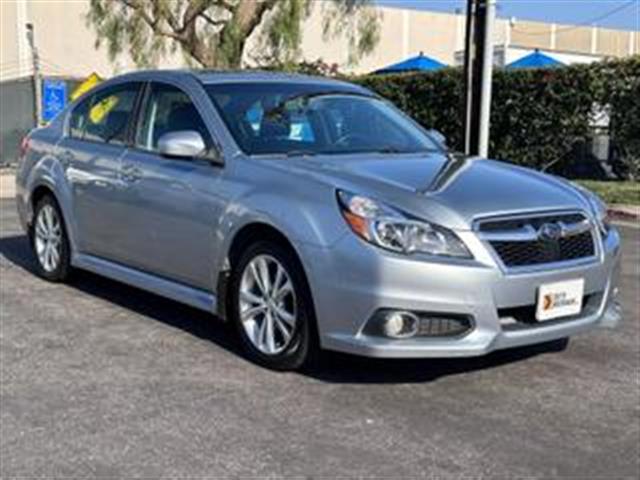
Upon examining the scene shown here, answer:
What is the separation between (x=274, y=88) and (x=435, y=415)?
8.19 feet

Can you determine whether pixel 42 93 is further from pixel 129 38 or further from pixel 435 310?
pixel 435 310

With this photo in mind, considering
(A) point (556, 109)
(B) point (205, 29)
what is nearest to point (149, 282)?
(A) point (556, 109)

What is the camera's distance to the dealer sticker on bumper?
507 cm

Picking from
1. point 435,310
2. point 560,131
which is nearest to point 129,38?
point 560,131

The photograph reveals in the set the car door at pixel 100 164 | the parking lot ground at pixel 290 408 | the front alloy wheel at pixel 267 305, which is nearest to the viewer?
the parking lot ground at pixel 290 408

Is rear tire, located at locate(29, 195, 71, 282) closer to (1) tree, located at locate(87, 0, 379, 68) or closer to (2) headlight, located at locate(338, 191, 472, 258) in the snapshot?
(2) headlight, located at locate(338, 191, 472, 258)

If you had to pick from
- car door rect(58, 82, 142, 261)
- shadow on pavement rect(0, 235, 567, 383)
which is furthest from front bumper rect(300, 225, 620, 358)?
car door rect(58, 82, 142, 261)

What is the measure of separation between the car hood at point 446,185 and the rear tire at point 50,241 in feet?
8.12

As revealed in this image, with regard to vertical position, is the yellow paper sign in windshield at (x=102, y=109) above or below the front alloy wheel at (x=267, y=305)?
above

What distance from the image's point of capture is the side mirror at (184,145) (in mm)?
5914

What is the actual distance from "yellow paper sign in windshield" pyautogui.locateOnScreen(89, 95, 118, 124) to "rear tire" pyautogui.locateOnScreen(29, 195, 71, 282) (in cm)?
70

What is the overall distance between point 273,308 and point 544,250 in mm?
1404

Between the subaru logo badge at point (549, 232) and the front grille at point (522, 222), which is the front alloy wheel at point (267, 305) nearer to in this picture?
the front grille at point (522, 222)

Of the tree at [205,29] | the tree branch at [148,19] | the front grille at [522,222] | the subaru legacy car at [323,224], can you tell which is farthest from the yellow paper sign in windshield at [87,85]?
the tree branch at [148,19]
